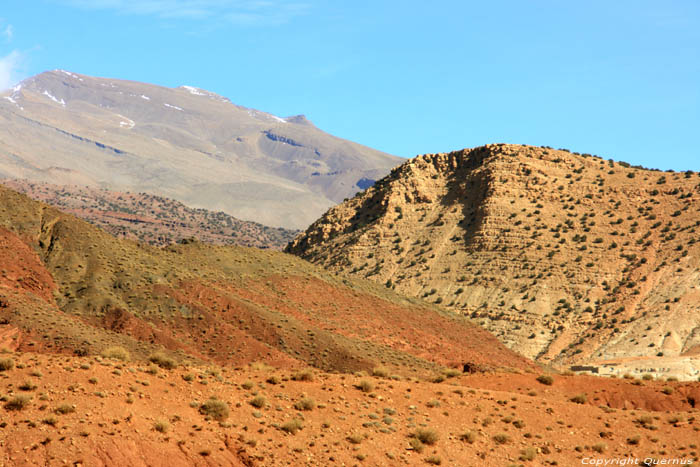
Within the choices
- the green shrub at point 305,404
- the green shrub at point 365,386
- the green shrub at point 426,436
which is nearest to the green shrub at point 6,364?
the green shrub at point 305,404

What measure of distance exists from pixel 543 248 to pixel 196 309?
45071mm

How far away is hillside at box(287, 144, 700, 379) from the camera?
228ft

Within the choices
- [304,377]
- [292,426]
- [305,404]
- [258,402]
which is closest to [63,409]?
[258,402]

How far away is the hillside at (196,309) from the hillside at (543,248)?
43.4 feet

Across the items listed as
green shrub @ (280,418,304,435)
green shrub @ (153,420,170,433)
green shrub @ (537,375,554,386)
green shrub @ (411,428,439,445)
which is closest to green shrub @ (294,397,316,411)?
green shrub @ (280,418,304,435)

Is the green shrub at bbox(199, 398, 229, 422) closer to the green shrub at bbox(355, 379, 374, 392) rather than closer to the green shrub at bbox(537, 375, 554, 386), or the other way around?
the green shrub at bbox(355, 379, 374, 392)

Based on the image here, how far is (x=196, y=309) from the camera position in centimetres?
4666

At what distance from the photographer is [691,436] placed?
1066 inches

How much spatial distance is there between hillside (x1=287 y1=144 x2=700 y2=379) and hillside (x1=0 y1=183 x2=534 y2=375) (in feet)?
43.4

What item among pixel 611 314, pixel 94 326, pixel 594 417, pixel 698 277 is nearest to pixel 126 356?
pixel 94 326

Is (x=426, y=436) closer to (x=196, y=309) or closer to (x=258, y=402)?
(x=258, y=402)

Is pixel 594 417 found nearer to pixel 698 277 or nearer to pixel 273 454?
pixel 273 454

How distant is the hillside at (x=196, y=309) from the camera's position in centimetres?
4091

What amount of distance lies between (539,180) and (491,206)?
8005mm
